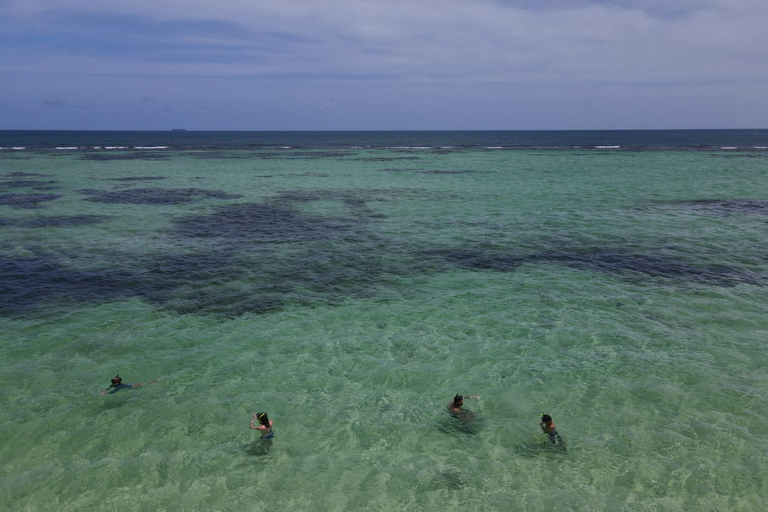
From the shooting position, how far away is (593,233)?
3772 centimetres

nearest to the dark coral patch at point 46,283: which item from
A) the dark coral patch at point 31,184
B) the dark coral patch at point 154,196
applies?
the dark coral patch at point 154,196

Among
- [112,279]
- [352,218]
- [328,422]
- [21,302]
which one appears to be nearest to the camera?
[328,422]

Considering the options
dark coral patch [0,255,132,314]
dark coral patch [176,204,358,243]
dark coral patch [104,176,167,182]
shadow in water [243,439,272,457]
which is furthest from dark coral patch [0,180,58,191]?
shadow in water [243,439,272,457]

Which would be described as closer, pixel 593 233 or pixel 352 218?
pixel 593 233

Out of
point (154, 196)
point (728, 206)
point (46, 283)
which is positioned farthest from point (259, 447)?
point (728, 206)

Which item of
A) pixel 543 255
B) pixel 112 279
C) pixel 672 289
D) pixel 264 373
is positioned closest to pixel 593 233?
pixel 543 255

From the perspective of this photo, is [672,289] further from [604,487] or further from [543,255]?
[604,487]

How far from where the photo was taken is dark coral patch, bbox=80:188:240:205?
52500 millimetres

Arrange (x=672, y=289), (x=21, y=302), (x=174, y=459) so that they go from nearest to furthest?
(x=174, y=459) < (x=21, y=302) < (x=672, y=289)

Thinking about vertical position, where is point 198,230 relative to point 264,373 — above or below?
above

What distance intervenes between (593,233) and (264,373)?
29.4 metres

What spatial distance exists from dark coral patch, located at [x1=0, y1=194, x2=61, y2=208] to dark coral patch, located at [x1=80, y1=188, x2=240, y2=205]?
4.07 meters

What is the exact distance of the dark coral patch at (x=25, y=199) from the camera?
161 ft

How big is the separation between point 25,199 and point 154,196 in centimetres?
1295
